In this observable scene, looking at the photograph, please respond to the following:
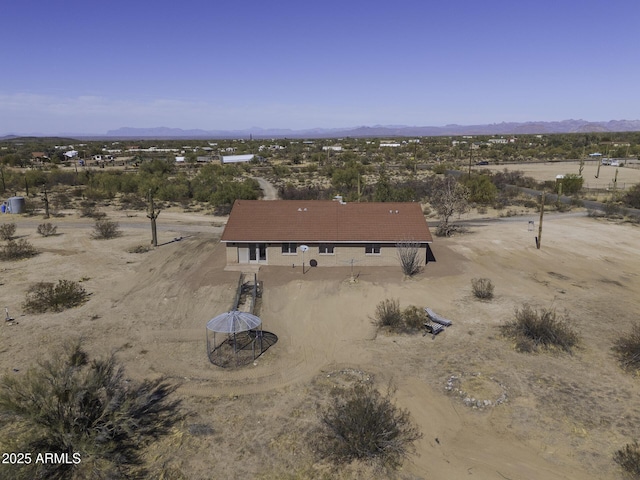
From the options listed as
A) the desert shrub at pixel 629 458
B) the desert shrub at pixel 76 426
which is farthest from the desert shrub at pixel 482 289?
the desert shrub at pixel 76 426

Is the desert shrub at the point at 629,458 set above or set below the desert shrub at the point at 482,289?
below

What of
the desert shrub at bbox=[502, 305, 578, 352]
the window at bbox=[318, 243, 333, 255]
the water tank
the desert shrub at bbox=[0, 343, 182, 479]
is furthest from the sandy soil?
the water tank

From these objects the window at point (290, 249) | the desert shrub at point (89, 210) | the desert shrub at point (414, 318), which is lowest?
the desert shrub at point (89, 210)

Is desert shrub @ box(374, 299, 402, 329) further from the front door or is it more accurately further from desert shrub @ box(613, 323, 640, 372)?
the front door

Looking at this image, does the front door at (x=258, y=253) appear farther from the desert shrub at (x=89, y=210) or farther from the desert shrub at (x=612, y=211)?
the desert shrub at (x=612, y=211)

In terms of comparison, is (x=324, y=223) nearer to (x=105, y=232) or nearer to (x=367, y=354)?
(x=367, y=354)

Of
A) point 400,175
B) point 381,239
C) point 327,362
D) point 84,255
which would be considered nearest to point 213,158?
point 400,175

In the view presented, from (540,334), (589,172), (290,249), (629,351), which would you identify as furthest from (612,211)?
(589,172)
